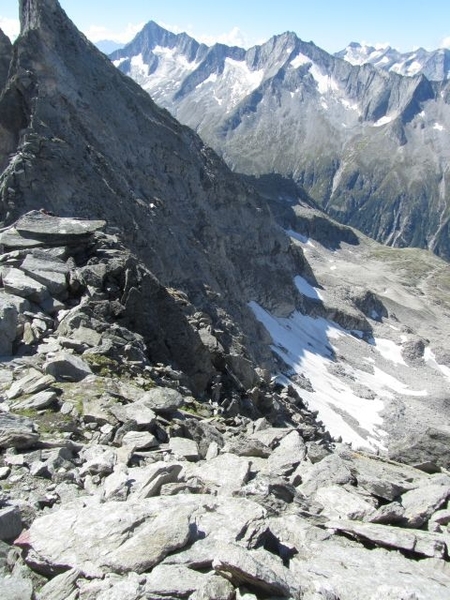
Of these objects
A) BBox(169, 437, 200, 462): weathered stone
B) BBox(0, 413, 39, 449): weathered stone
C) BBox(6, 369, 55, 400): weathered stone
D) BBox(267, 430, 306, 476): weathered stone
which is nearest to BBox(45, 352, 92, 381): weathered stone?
BBox(6, 369, 55, 400): weathered stone

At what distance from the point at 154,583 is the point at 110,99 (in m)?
85.2

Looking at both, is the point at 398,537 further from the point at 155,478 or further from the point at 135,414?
the point at 135,414

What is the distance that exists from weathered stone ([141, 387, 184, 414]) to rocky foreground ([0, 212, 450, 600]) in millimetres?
51

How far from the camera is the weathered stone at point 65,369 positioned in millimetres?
16781

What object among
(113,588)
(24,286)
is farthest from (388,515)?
(24,286)

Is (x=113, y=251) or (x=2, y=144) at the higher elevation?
(x=2, y=144)

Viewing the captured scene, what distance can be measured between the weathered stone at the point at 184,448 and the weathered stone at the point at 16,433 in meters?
3.24

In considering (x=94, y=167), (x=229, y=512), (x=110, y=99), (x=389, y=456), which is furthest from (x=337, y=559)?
(x=110, y=99)

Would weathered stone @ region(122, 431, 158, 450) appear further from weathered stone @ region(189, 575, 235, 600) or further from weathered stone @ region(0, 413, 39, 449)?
weathered stone @ region(189, 575, 235, 600)

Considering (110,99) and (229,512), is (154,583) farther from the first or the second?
(110,99)

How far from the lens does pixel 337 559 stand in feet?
30.6

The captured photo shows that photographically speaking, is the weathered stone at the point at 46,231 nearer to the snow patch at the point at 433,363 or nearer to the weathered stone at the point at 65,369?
Answer: the weathered stone at the point at 65,369

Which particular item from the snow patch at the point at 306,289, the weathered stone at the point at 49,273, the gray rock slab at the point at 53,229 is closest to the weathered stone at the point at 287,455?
the weathered stone at the point at 49,273

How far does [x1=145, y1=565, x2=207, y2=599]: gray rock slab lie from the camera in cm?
760
